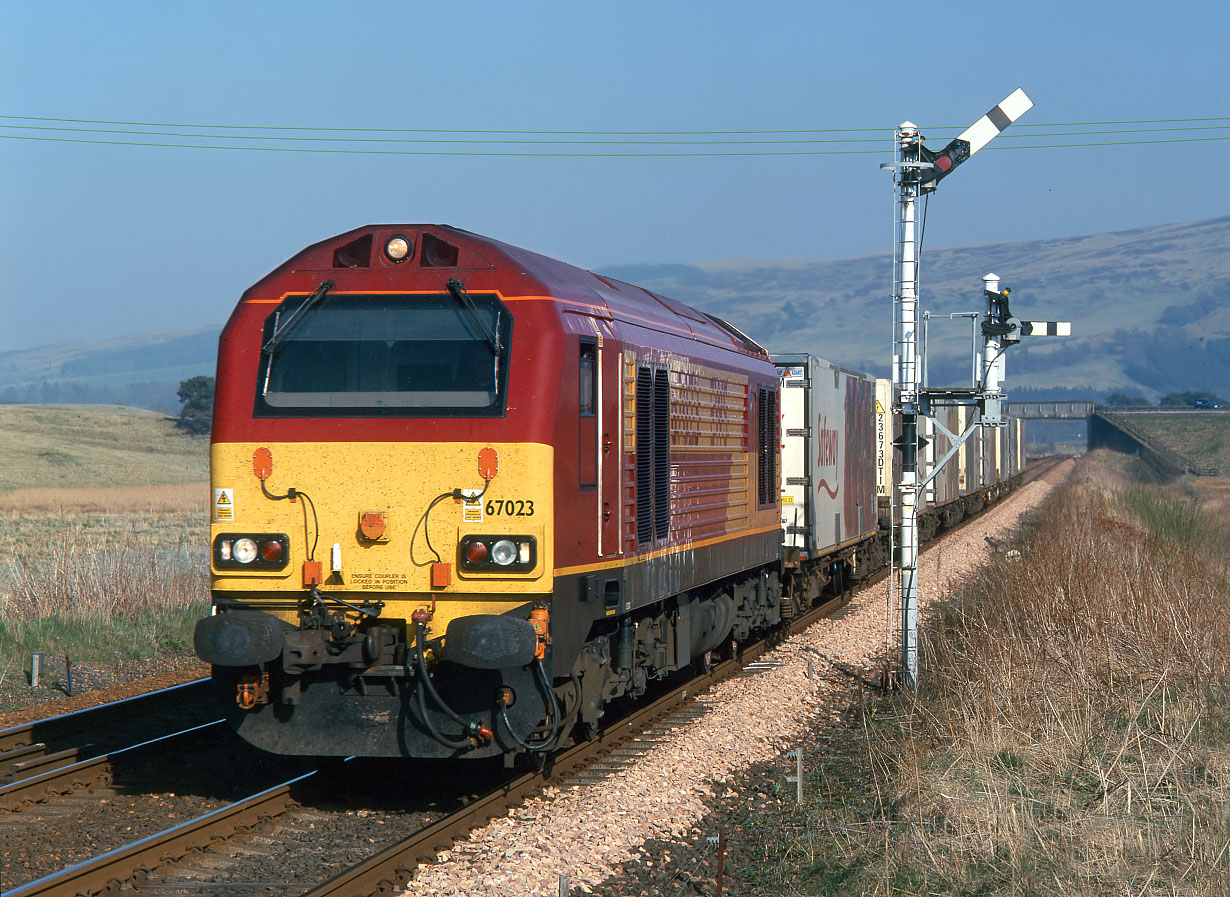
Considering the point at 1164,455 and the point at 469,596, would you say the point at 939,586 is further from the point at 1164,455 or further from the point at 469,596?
the point at 1164,455

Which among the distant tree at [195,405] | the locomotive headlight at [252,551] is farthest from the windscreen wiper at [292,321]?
the distant tree at [195,405]

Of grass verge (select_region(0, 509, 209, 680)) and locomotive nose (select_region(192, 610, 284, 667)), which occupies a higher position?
locomotive nose (select_region(192, 610, 284, 667))

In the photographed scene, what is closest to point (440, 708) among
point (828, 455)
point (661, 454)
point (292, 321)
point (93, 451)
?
point (292, 321)

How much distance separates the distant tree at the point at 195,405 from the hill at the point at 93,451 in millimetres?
935

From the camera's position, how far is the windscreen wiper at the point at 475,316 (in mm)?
8703

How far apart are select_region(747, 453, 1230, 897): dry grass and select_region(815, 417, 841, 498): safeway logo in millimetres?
2742

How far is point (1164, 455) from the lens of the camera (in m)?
84.2

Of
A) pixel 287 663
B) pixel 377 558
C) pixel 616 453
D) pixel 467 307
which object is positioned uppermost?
pixel 467 307

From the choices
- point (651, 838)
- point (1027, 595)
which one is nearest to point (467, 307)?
point (651, 838)

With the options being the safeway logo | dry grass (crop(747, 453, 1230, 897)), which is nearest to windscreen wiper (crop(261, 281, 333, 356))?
dry grass (crop(747, 453, 1230, 897))

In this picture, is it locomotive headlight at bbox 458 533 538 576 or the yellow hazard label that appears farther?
the yellow hazard label

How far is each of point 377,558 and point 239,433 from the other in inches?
47.8

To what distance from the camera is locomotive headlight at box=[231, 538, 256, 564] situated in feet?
28.5

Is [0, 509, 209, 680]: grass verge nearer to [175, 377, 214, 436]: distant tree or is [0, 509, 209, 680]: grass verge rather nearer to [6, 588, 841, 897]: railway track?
[6, 588, 841, 897]: railway track
